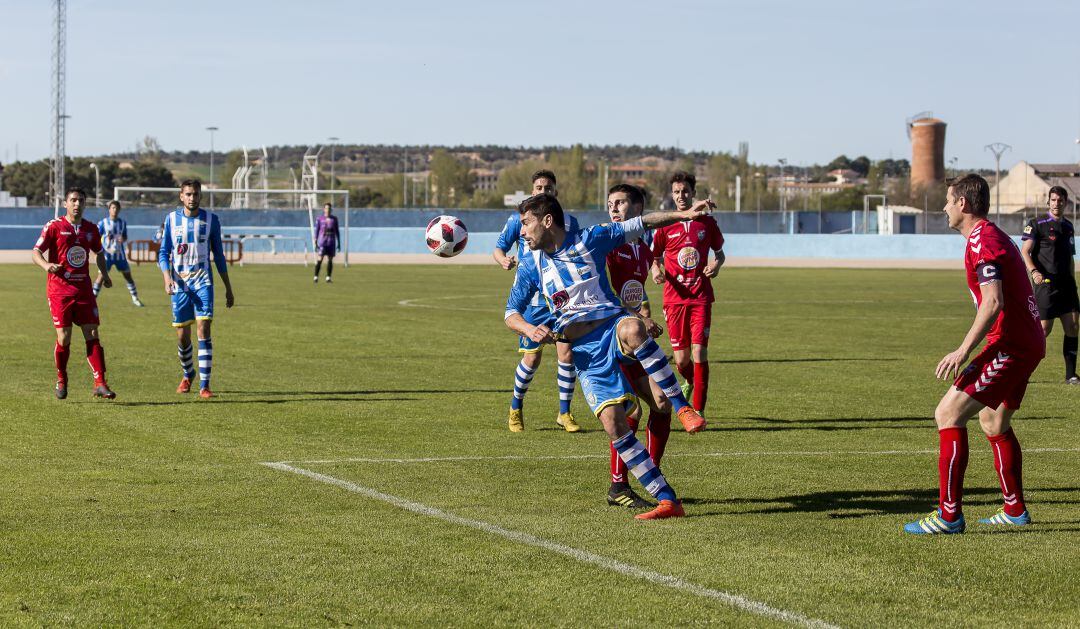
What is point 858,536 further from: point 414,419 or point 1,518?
point 414,419

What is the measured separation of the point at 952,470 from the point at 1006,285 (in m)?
1.09

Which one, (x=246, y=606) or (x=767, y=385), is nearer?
(x=246, y=606)

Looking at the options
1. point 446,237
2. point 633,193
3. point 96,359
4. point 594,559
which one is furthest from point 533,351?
point 594,559

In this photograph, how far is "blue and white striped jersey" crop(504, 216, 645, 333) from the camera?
26.6 ft

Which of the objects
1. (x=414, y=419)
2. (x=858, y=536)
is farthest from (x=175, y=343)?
(x=858, y=536)

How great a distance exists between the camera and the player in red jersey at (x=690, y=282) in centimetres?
1275

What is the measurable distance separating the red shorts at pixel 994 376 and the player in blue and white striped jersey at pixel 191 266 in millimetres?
8878

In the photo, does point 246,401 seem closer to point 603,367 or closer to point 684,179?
point 684,179

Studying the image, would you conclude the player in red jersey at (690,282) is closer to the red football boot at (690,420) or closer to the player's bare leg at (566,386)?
the player's bare leg at (566,386)

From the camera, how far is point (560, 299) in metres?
8.18

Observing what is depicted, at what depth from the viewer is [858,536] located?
7.59 meters

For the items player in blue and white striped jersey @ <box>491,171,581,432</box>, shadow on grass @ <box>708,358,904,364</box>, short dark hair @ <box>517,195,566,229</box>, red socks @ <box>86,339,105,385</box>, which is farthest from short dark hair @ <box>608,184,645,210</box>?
shadow on grass @ <box>708,358,904,364</box>

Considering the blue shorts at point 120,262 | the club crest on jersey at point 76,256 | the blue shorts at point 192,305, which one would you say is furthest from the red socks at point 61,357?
the blue shorts at point 120,262

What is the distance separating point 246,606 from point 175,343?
1489 cm
